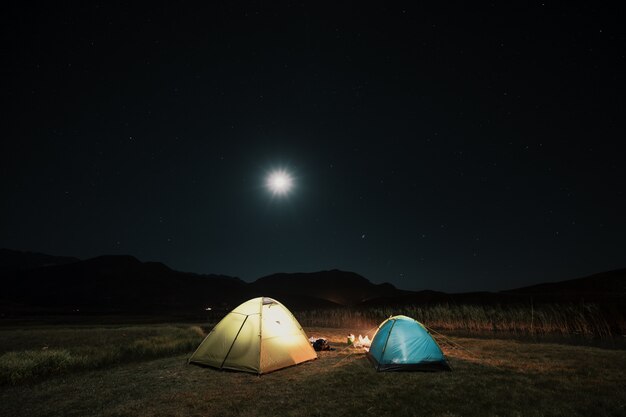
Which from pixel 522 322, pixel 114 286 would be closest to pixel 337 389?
pixel 522 322

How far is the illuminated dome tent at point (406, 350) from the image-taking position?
942 centimetres

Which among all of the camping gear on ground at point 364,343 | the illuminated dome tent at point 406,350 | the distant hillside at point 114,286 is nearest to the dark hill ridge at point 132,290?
the distant hillside at point 114,286

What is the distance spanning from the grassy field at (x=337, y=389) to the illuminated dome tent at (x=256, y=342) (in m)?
0.35

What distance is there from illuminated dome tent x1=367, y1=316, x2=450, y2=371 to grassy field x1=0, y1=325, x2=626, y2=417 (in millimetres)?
323

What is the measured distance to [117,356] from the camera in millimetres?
12797

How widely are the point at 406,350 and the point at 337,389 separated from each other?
109 inches

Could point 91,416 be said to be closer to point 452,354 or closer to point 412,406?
point 412,406

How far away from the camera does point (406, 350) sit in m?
9.67

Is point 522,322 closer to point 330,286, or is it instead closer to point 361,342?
point 361,342

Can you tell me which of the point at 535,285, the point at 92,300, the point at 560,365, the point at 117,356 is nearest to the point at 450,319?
the point at 560,365

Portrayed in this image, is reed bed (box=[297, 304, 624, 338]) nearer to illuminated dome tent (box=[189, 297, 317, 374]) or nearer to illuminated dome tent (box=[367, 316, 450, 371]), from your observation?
illuminated dome tent (box=[367, 316, 450, 371])

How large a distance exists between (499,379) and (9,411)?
11280mm

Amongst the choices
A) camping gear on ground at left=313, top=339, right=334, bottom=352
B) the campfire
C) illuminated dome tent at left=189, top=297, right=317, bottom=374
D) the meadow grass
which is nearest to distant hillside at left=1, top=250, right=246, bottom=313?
the meadow grass

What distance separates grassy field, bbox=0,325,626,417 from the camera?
6641 mm
